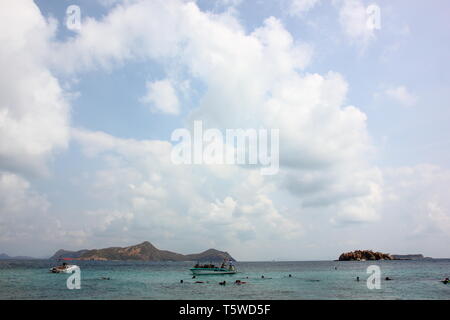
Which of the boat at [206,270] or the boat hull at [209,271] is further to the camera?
Result: the boat hull at [209,271]

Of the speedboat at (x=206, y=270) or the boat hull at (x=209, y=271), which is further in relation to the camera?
the boat hull at (x=209, y=271)

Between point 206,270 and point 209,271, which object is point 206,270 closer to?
point 206,270

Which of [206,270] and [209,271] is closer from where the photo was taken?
[206,270]

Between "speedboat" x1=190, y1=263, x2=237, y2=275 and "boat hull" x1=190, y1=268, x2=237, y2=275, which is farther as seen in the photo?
"boat hull" x1=190, y1=268, x2=237, y2=275

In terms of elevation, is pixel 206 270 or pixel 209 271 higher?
pixel 206 270

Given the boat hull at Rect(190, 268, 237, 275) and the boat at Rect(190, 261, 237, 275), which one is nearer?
the boat at Rect(190, 261, 237, 275)

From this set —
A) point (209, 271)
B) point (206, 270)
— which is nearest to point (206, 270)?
point (206, 270)

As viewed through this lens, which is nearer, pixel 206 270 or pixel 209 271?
pixel 206 270
